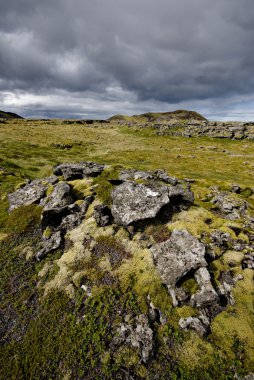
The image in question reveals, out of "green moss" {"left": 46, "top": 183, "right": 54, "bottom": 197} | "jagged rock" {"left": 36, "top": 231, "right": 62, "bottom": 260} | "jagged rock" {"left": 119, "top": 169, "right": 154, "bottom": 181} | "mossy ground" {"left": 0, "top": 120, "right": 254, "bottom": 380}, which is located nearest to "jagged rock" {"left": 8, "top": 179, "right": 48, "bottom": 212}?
"green moss" {"left": 46, "top": 183, "right": 54, "bottom": 197}

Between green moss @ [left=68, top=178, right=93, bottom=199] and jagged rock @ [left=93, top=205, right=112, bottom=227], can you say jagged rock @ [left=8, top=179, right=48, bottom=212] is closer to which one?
green moss @ [left=68, top=178, right=93, bottom=199]

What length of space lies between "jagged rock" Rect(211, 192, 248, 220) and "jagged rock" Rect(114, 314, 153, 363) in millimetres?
14926

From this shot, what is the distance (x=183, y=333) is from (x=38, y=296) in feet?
30.6

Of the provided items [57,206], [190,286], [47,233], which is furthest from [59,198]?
[190,286]

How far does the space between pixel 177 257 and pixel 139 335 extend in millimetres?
5334

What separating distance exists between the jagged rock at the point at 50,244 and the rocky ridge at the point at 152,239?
8 centimetres

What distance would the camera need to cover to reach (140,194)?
20.0 meters

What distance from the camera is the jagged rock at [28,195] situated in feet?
74.9

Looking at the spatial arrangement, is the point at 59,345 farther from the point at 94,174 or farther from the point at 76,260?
the point at 94,174

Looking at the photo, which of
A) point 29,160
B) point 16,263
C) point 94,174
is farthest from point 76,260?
point 29,160

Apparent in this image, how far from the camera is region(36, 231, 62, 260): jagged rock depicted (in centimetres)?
1660

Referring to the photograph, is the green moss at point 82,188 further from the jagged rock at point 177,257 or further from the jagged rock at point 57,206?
the jagged rock at point 177,257

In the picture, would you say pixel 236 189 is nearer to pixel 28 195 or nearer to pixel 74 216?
pixel 74 216

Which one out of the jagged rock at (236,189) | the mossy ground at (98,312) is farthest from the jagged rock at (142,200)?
the jagged rock at (236,189)
